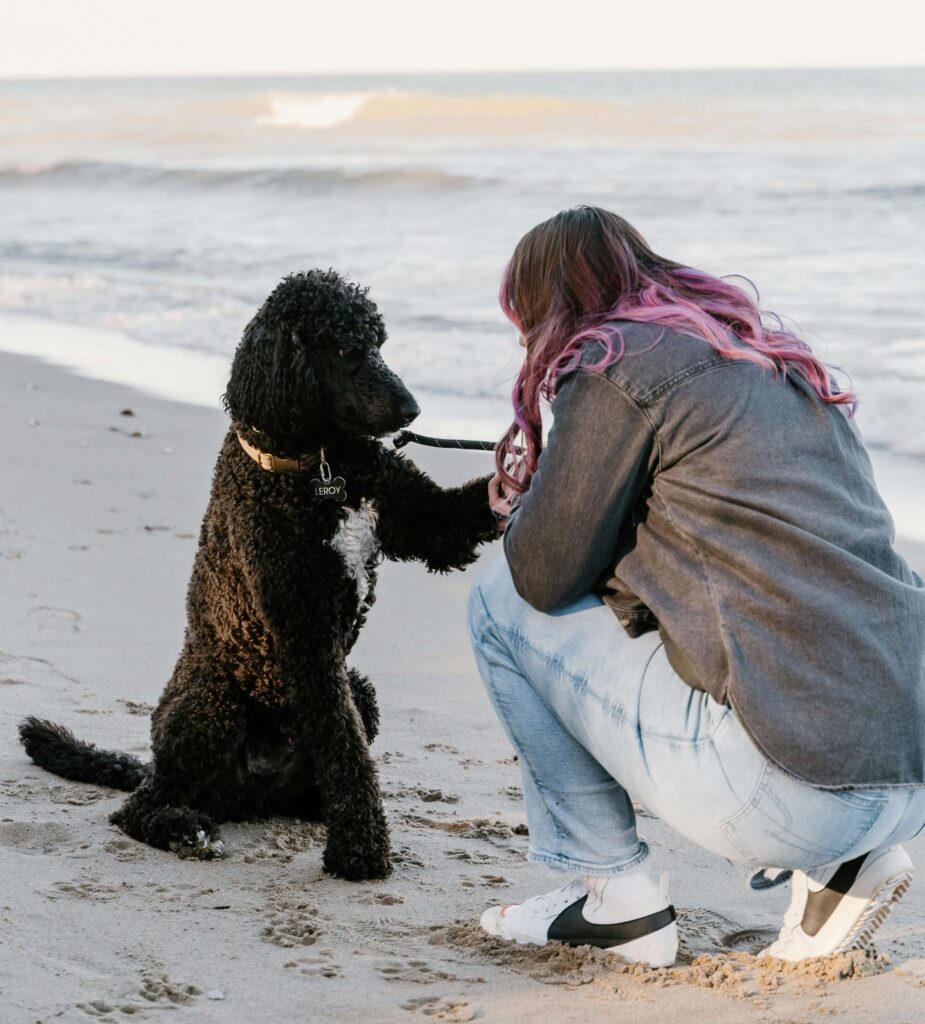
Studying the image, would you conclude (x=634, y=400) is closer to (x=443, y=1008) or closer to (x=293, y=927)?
(x=443, y=1008)

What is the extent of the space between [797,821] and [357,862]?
108 cm

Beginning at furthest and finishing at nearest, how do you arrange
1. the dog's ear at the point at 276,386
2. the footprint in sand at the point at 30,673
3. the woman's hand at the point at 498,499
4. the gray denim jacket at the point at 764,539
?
1. the footprint in sand at the point at 30,673
2. the dog's ear at the point at 276,386
3. the woman's hand at the point at 498,499
4. the gray denim jacket at the point at 764,539

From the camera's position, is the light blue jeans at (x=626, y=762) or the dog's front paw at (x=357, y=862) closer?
the light blue jeans at (x=626, y=762)

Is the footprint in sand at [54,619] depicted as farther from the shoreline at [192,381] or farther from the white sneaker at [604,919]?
the shoreline at [192,381]

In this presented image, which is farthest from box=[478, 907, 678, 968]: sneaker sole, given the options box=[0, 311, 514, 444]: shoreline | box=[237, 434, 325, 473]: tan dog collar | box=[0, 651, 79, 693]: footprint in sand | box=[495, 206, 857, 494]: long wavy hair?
box=[0, 311, 514, 444]: shoreline

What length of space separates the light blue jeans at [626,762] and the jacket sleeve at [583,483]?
0.62 feet

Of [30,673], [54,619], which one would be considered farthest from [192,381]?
[30,673]

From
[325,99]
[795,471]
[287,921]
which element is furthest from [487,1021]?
[325,99]

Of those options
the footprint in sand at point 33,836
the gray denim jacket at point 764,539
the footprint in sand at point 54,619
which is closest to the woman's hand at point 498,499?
the gray denim jacket at point 764,539

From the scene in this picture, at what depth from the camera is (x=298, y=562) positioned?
297 cm

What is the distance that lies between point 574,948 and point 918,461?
476 cm

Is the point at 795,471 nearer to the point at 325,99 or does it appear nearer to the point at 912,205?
the point at 912,205

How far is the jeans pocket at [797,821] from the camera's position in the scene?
218 centimetres

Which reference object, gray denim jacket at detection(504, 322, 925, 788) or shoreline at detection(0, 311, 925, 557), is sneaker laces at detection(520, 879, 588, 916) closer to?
gray denim jacket at detection(504, 322, 925, 788)
